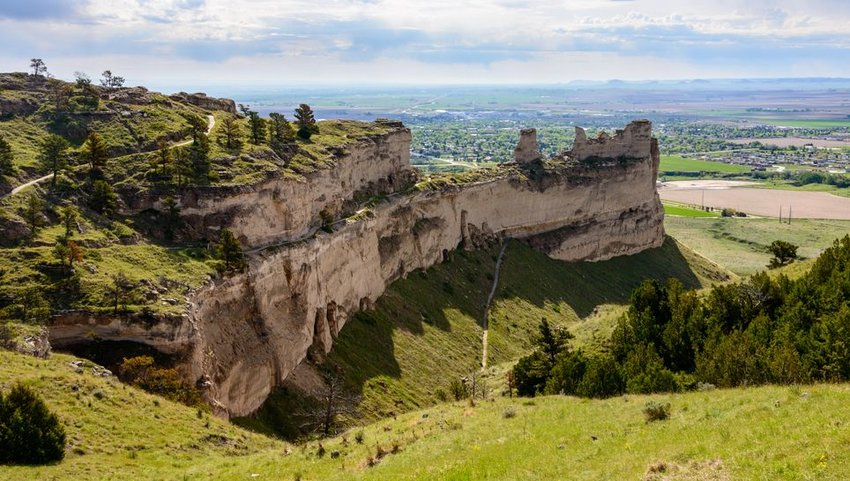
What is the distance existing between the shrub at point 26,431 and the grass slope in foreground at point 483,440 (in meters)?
0.71

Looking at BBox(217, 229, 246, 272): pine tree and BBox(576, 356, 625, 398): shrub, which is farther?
BBox(217, 229, 246, 272): pine tree

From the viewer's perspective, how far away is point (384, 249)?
68312 mm

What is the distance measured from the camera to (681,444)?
825 inches

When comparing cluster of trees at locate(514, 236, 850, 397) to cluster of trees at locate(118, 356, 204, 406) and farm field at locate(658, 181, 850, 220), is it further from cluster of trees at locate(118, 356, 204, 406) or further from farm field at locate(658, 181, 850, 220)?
farm field at locate(658, 181, 850, 220)

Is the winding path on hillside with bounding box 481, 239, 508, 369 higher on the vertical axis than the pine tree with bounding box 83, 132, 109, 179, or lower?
lower

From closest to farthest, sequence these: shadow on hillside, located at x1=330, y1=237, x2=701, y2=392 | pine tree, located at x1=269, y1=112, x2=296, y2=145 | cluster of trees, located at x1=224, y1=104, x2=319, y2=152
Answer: shadow on hillside, located at x1=330, y1=237, x2=701, y2=392, cluster of trees, located at x1=224, y1=104, x2=319, y2=152, pine tree, located at x1=269, y1=112, x2=296, y2=145

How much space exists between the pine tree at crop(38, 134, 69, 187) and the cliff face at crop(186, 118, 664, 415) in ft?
48.2

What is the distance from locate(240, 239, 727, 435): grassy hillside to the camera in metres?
52.9

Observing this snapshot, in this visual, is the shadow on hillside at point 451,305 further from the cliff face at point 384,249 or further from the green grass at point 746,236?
the green grass at point 746,236

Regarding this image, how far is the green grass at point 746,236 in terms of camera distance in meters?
120

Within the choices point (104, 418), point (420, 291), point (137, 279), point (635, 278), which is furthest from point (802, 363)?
point (635, 278)

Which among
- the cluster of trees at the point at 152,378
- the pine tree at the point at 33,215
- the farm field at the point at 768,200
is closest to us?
the cluster of trees at the point at 152,378

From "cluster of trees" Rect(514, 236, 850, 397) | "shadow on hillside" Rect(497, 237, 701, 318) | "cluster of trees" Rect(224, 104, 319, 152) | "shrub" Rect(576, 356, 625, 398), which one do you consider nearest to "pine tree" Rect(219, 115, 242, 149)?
"cluster of trees" Rect(224, 104, 319, 152)

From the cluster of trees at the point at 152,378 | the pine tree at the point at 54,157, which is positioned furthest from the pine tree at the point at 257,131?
the cluster of trees at the point at 152,378
